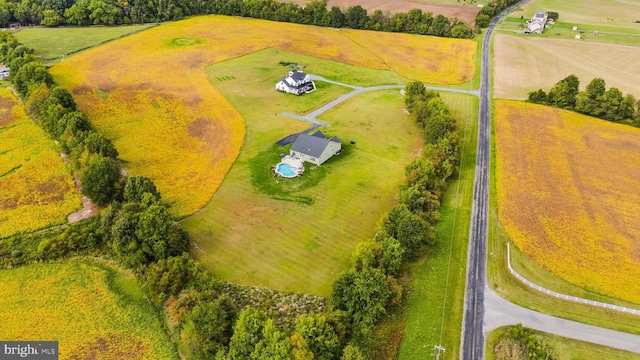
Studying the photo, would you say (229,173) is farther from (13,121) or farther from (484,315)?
(13,121)

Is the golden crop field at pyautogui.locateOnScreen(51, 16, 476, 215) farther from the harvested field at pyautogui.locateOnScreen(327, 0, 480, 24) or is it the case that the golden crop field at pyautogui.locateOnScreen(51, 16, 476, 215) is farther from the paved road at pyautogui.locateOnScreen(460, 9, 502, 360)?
the paved road at pyautogui.locateOnScreen(460, 9, 502, 360)

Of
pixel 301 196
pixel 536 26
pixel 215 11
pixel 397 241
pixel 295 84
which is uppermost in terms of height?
pixel 536 26

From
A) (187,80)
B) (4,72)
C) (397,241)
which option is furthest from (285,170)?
(4,72)

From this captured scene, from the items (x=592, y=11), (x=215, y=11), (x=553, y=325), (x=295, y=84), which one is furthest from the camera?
(x=592, y=11)

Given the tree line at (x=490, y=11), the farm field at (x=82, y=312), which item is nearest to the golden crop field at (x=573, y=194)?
the farm field at (x=82, y=312)

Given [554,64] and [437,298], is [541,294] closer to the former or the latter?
[437,298]

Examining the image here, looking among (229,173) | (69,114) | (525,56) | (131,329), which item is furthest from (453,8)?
(131,329)

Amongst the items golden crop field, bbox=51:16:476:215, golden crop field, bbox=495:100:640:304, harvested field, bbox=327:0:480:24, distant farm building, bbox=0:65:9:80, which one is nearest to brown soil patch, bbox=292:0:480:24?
harvested field, bbox=327:0:480:24
